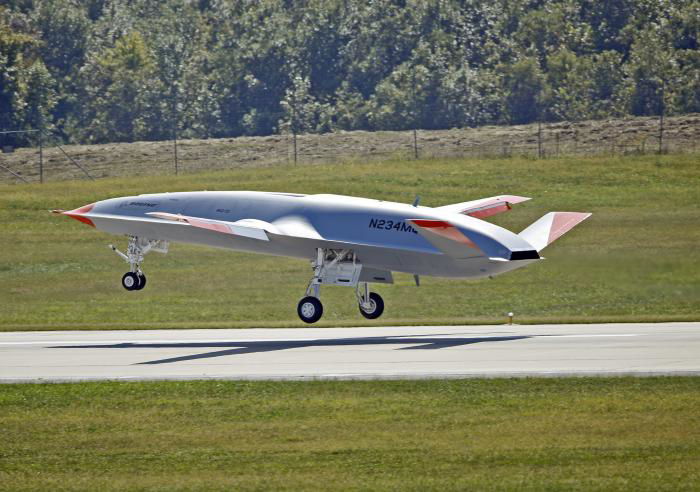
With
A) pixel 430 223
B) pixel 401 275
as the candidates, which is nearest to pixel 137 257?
pixel 430 223

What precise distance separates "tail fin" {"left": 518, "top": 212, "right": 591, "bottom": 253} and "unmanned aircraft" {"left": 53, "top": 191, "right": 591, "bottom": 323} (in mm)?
25

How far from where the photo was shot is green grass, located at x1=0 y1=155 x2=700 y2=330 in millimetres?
39781

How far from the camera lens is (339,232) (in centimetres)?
3297

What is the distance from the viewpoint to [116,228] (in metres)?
35.7

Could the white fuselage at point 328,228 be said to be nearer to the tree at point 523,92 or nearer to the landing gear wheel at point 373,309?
the landing gear wheel at point 373,309

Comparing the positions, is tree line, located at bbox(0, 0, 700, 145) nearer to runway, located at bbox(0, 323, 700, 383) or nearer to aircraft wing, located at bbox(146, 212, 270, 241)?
runway, located at bbox(0, 323, 700, 383)

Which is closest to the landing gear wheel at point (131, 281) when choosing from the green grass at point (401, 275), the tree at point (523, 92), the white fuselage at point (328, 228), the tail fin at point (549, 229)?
the white fuselage at point (328, 228)

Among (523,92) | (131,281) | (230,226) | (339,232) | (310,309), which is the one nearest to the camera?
(230,226)

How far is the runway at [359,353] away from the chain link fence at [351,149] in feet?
137

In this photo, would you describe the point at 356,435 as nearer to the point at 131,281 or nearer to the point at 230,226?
the point at 230,226

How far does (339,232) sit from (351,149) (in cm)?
5007

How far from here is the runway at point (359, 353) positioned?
24875 mm

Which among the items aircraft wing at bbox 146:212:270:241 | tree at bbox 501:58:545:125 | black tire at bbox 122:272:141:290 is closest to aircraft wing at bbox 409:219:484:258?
aircraft wing at bbox 146:212:270:241

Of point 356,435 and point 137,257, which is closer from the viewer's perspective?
point 356,435
